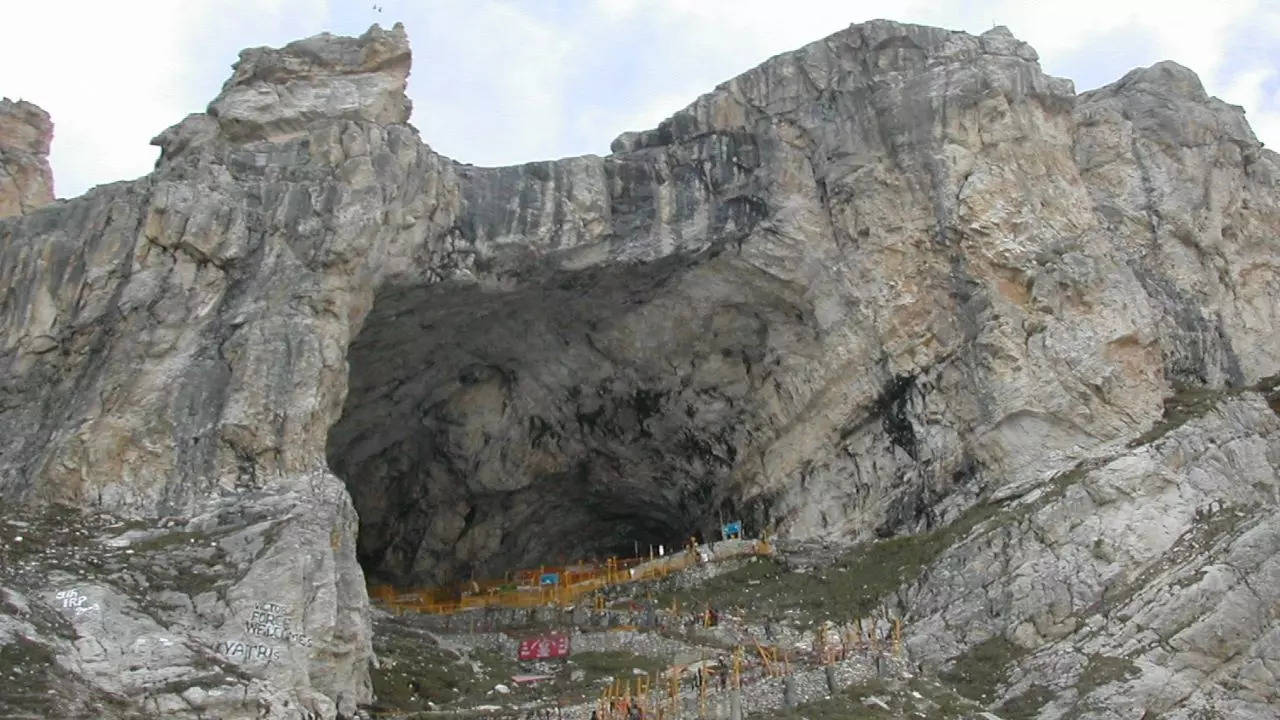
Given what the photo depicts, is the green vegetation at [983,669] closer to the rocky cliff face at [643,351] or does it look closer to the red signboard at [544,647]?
the rocky cliff face at [643,351]

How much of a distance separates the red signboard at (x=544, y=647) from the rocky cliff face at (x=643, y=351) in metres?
4.49

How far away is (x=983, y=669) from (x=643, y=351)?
1367 centimetres

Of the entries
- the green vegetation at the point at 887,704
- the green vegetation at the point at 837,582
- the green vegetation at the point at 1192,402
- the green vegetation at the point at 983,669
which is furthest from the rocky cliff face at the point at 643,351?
the green vegetation at the point at 887,704

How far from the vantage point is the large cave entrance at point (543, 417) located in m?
34.5

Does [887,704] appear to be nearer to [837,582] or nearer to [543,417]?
[837,582]

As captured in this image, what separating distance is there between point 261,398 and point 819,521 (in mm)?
13848

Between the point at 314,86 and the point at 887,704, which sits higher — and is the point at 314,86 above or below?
above

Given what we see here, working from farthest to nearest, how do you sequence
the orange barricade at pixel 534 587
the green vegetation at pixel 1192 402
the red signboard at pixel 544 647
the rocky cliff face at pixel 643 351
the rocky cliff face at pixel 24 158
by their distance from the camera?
the rocky cliff face at pixel 24 158, the orange barricade at pixel 534 587, the green vegetation at pixel 1192 402, the red signboard at pixel 544 647, the rocky cliff face at pixel 643 351

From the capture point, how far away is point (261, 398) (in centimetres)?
2695

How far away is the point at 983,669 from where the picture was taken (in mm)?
25422

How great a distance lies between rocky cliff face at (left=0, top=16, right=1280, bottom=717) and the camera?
2481 cm

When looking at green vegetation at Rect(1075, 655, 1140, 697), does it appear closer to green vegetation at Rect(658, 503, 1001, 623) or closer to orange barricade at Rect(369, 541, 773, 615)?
green vegetation at Rect(658, 503, 1001, 623)

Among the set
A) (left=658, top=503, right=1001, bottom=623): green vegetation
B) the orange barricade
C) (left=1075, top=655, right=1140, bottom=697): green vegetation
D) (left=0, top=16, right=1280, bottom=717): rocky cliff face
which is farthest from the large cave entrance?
(left=1075, top=655, right=1140, bottom=697): green vegetation

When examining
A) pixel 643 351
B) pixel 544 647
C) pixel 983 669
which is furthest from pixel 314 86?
pixel 983 669
